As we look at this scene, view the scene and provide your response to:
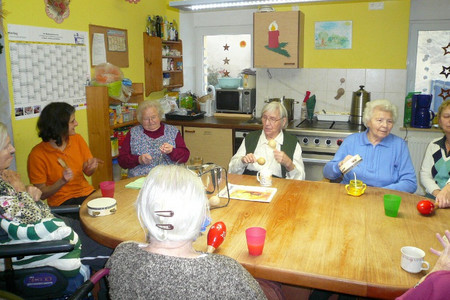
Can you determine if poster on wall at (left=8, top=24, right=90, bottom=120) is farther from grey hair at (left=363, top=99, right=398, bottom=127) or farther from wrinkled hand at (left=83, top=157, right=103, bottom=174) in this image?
grey hair at (left=363, top=99, right=398, bottom=127)

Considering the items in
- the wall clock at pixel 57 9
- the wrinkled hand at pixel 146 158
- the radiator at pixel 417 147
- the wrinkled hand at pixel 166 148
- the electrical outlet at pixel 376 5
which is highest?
the electrical outlet at pixel 376 5

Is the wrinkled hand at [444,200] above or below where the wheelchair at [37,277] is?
above

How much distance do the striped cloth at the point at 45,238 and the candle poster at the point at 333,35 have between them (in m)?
3.69

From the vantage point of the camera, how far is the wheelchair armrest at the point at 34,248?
1.65 metres

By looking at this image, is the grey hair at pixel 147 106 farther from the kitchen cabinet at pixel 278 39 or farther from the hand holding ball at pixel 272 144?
the kitchen cabinet at pixel 278 39

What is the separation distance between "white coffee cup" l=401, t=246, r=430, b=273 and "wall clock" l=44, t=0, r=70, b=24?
317cm

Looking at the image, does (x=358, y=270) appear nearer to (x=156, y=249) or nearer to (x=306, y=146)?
(x=156, y=249)

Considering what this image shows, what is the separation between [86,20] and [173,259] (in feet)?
10.6

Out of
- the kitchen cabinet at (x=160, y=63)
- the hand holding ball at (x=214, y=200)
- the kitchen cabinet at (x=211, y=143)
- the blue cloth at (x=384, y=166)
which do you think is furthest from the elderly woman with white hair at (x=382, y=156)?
the kitchen cabinet at (x=160, y=63)

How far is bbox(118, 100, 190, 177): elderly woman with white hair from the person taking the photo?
3.31m

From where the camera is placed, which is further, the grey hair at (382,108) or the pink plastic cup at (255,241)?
the grey hair at (382,108)

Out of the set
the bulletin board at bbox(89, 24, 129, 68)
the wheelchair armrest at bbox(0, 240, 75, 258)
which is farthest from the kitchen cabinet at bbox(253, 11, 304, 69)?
A: the wheelchair armrest at bbox(0, 240, 75, 258)

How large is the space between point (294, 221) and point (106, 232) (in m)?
0.90

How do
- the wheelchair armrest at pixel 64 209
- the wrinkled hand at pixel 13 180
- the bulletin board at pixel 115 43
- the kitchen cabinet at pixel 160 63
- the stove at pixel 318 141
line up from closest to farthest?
the wrinkled hand at pixel 13 180, the wheelchair armrest at pixel 64 209, the bulletin board at pixel 115 43, the stove at pixel 318 141, the kitchen cabinet at pixel 160 63
